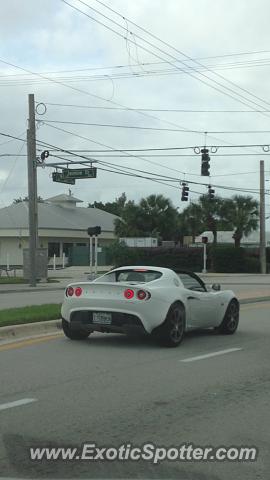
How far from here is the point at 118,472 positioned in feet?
16.2

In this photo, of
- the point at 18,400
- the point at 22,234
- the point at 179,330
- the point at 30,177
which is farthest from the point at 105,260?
the point at 18,400

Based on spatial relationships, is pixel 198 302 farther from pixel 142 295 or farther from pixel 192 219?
pixel 192 219

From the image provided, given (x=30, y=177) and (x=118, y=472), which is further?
(x=30, y=177)

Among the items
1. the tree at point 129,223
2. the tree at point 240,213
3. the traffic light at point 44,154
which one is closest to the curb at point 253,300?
the traffic light at point 44,154

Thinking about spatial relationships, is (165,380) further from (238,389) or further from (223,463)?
(223,463)

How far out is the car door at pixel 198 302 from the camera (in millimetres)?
11625

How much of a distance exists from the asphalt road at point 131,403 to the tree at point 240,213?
47525 millimetres

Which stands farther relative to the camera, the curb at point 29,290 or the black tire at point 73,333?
the curb at point 29,290

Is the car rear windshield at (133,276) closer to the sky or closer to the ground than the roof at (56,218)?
closer to the ground

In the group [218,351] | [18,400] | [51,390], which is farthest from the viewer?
[218,351]

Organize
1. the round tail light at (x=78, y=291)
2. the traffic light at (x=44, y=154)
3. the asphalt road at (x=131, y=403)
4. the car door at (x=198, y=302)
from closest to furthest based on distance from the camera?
the asphalt road at (x=131, y=403) → the round tail light at (x=78, y=291) → the car door at (x=198, y=302) → the traffic light at (x=44, y=154)

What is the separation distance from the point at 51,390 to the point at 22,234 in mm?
52845

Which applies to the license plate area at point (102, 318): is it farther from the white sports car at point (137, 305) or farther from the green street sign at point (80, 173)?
the green street sign at point (80, 173)

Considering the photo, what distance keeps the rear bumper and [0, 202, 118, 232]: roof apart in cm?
4922
